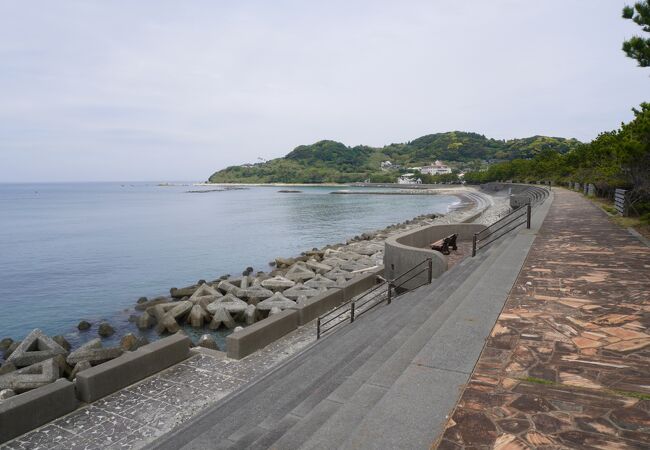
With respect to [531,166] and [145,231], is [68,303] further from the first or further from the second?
[531,166]

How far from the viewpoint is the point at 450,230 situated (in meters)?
16.2

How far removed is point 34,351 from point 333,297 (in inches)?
277

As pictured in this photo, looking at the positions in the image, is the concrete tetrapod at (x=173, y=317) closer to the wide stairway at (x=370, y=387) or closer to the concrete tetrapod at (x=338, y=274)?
the concrete tetrapod at (x=338, y=274)

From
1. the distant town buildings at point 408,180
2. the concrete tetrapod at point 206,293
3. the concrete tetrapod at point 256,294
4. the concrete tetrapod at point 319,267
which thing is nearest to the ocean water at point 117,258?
the concrete tetrapod at point 206,293

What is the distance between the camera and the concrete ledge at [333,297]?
9.54 metres

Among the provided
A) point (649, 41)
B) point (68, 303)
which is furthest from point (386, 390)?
point (68, 303)

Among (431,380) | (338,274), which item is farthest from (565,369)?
(338,274)

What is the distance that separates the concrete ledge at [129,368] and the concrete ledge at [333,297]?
9.12 ft

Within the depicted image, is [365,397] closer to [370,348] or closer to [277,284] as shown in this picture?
[370,348]

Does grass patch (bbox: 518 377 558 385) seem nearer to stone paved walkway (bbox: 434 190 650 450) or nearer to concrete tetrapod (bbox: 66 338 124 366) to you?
stone paved walkway (bbox: 434 190 650 450)

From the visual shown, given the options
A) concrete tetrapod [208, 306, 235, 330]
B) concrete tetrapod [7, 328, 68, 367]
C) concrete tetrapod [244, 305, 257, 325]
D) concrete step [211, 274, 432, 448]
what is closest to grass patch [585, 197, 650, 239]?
concrete step [211, 274, 432, 448]

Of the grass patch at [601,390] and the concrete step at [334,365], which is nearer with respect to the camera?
the grass patch at [601,390]

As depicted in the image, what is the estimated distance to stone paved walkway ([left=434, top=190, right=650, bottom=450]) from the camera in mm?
3035

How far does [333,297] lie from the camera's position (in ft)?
35.1
